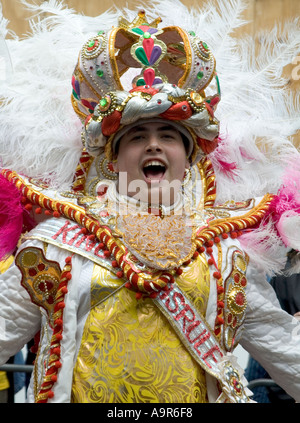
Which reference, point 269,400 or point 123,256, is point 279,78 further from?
point 269,400

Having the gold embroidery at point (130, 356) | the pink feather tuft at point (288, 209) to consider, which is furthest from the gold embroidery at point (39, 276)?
the pink feather tuft at point (288, 209)

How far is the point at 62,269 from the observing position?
7.54 feet

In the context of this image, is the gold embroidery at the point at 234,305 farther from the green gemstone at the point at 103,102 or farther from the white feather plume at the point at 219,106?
the green gemstone at the point at 103,102

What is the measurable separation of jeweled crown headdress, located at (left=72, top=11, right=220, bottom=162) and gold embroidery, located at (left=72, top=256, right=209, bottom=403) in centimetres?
45

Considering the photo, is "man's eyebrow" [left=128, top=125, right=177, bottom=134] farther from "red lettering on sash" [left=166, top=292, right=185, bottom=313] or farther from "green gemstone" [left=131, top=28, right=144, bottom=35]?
"red lettering on sash" [left=166, top=292, right=185, bottom=313]

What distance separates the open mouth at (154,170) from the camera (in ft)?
7.85

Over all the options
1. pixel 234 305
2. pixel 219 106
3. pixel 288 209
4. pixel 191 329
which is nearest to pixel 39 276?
pixel 191 329

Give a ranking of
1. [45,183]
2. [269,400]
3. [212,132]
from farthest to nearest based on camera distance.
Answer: [269,400] < [45,183] < [212,132]

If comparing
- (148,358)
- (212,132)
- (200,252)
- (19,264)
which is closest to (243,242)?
(200,252)

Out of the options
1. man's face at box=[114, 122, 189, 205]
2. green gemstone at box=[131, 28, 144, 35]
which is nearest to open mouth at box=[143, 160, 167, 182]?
man's face at box=[114, 122, 189, 205]

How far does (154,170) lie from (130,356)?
0.56 m

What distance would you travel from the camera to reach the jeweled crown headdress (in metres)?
2.36
